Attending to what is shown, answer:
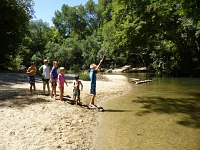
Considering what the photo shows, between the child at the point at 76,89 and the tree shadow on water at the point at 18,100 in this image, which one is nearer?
the tree shadow on water at the point at 18,100

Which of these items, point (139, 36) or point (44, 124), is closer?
point (44, 124)

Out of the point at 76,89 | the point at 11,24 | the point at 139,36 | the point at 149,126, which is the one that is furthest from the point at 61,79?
the point at 11,24

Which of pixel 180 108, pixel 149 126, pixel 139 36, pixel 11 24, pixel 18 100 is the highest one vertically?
pixel 11 24

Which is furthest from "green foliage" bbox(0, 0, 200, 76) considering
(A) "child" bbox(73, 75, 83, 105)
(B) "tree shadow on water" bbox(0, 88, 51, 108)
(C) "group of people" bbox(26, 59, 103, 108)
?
(B) "tree shadow on water" bbox(0, 88, 51, 108)

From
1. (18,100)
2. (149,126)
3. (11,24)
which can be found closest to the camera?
(149,126)

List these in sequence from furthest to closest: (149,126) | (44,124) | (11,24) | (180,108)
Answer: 1. (11,24)
2. (180,108)
3. (149,126)
4. (44,124)

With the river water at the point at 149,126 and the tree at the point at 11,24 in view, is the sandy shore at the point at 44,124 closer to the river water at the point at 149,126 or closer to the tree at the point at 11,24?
the river water at the point at 149,126

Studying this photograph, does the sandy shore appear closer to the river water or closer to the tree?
the river water

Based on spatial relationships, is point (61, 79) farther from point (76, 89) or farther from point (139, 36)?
point (139, 36)

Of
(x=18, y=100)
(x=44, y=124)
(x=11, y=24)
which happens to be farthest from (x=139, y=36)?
(x=44, y=124)

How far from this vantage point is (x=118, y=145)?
7.35 m

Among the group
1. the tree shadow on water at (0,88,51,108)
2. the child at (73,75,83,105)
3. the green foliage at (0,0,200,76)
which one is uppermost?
the green foliage at (0,0,200,76)

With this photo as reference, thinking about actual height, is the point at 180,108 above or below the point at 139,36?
below

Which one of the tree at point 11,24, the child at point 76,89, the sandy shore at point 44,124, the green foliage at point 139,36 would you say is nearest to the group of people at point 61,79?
the child at point 76,89
